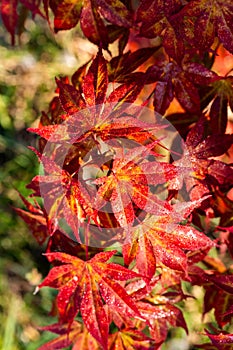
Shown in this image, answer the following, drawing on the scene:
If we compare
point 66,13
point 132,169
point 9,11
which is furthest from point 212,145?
point 9,11

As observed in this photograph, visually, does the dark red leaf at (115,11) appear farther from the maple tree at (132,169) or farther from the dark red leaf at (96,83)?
the dark red leaf at (96,83)

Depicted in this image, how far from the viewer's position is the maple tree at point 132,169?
692 mm

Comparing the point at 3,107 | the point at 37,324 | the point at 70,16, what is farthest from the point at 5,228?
the point at 70,16

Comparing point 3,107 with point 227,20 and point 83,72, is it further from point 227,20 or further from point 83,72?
point 227,20

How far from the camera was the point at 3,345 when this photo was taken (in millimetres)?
1785

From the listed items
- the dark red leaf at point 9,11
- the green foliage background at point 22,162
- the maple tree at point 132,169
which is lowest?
the green foliage background at point 22,162

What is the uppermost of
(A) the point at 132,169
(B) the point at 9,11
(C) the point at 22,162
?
(B) the point at 9,11

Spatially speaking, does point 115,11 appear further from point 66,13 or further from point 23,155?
point 23,155

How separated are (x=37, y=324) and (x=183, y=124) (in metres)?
1.33

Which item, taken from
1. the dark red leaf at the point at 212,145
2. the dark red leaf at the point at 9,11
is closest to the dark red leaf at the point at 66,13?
the dark red leaf at the point at 9,11

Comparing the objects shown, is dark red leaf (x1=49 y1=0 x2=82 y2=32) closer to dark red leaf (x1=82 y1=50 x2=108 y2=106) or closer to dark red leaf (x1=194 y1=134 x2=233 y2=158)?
dark red leaf (x1=82 y1=50 x2=108 y2=106)

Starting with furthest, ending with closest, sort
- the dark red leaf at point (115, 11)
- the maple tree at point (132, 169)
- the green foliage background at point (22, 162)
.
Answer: the green foliage background at point (22, 162) → the dark red leaf at point (115, 11) → the maple tree at point (132, 169)

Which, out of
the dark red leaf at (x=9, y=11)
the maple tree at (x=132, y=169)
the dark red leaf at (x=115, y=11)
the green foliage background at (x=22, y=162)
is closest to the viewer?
the maple tree at (x=132, y=169)

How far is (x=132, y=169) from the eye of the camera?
0.69 metres
